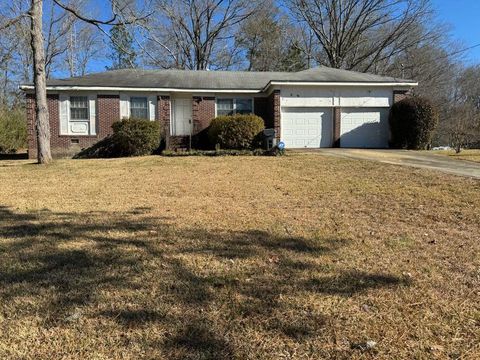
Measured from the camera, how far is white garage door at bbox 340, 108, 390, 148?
63.2ft

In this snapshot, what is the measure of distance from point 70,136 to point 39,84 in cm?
514

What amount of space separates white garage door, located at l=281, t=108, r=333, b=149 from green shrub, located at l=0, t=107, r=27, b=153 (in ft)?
50.2

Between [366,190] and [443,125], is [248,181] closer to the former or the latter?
[366,190]

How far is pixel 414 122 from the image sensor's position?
1762 cm

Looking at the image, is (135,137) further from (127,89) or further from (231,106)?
(231,106)

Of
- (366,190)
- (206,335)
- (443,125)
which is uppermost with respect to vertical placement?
(443,125)

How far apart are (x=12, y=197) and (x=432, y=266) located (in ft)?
22.7

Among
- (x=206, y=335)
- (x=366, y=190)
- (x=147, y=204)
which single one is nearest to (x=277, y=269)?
(x=206, y=335)

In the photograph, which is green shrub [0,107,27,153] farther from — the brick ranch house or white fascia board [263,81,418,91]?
white fascia board [263,81,418,91]

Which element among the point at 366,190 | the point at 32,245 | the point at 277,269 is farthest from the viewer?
the point at 366,190

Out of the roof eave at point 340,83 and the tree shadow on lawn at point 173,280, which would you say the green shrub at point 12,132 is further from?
the tree shadow on lawn at point 173,280

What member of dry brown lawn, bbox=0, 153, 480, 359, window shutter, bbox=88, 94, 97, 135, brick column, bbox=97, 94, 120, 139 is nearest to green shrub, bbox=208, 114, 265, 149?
brick column, bbox=97, 94, 120, 139

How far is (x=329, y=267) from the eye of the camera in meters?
3.85

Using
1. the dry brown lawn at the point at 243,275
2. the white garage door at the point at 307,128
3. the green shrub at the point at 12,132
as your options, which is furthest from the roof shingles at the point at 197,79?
the dry brown lawn at the point at 243,275
